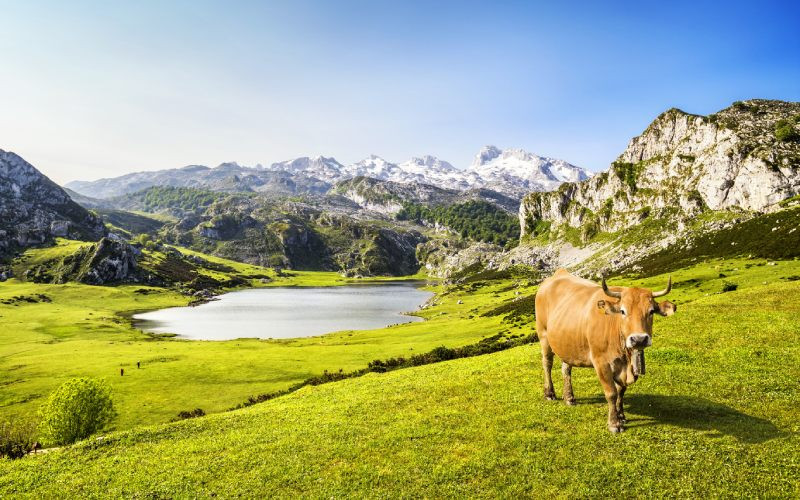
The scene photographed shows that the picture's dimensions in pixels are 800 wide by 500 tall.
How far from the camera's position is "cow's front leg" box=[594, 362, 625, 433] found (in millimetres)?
14633

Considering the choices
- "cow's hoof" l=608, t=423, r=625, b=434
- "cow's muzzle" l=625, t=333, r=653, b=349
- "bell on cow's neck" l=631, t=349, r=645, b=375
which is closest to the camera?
"cow's muzzle" l=625, t=333, r=653, b=349

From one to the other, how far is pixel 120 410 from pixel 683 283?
90033 millimetres

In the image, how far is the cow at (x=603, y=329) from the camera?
1313 centimetres

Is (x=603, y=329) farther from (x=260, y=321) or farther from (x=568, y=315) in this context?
(x=260, y=321)

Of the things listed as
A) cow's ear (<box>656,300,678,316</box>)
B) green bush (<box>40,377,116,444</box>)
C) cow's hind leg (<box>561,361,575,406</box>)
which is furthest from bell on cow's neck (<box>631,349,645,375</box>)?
green bush (<box>40,377,116,444</box>)

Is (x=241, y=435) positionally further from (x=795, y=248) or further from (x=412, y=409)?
(x=795, y=248)

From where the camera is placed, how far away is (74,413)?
117 ft

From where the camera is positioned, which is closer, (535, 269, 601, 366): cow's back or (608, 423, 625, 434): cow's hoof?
(608, 423, 625, 434): cow's hoof

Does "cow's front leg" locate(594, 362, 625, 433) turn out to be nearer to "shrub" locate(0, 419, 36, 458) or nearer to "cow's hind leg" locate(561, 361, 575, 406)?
"cow's hind leg" locate(561, 361, 575, 406)

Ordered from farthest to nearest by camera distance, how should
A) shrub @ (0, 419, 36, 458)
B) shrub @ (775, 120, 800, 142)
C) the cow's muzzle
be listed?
shrub @ (775, 120, 800, 142) < shrub @ (0, 419, 36, 458) < the cow's muzzle

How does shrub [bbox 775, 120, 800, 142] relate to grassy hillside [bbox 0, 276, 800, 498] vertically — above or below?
above

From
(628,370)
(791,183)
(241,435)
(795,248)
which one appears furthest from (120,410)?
(791,183)

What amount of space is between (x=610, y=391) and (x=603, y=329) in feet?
7.37

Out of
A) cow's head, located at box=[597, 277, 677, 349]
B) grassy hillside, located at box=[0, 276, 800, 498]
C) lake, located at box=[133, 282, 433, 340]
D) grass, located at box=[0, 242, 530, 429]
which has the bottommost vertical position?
lake, located at box=[133, 282, 433, 340]
